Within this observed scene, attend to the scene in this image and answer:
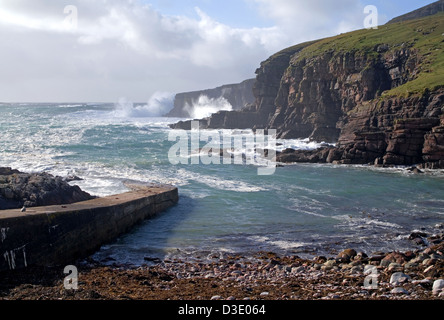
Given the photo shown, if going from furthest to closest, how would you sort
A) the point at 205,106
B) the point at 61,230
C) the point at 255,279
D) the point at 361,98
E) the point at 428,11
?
the point at 205,106 → the point at 428,11 → the point at 361,98 → the point at 61,230 → the point at 255,279

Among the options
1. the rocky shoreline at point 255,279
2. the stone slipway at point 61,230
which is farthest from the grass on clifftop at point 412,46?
the stone slipway at point 61,230

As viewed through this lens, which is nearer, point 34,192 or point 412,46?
point 34,192

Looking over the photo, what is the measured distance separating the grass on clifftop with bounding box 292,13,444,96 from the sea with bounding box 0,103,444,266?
14091 millimetres

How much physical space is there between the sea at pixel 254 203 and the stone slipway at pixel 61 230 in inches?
22.8

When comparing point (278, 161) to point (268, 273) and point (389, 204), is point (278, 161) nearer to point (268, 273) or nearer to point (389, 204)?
point (389, 204)

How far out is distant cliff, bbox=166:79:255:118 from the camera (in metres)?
115

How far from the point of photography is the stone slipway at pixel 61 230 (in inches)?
447

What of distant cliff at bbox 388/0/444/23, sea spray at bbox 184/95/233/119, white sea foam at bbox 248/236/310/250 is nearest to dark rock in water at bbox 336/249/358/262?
white sea foam at bbox 248/236/310/250

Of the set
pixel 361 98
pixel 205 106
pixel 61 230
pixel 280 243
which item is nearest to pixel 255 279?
pixel 280 243

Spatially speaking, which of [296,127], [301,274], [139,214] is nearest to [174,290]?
[301,274]

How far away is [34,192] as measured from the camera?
17172mm

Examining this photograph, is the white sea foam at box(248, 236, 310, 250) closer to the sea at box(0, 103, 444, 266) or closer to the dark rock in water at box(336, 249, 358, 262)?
the sea at box(0, 103, 444, 266)

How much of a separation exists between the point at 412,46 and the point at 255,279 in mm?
52885

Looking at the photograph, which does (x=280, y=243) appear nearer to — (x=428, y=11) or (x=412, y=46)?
(x=412, y=46)
